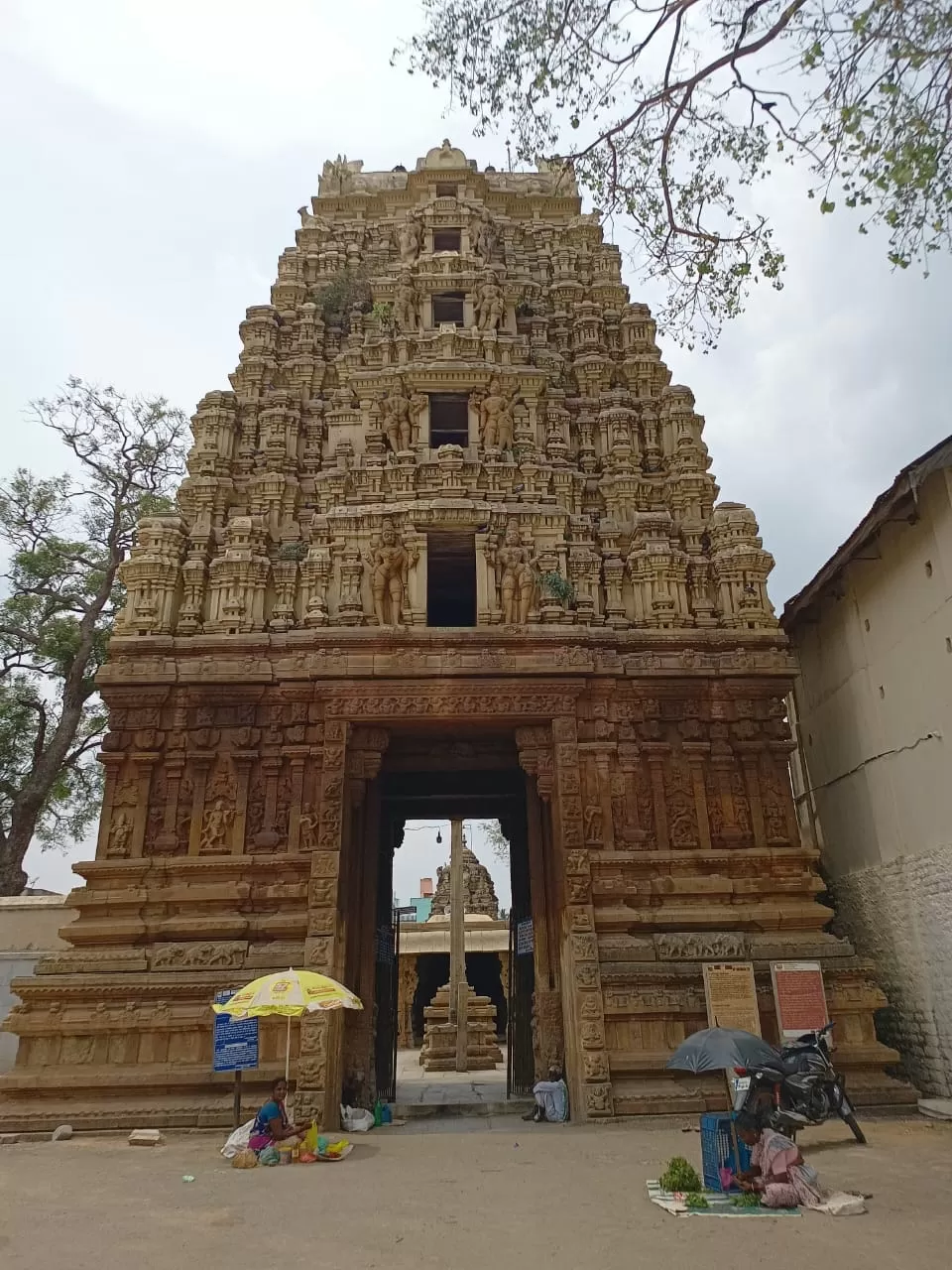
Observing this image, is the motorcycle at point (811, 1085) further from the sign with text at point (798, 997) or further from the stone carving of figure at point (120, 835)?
the stone carving of figure at point (120, 835)

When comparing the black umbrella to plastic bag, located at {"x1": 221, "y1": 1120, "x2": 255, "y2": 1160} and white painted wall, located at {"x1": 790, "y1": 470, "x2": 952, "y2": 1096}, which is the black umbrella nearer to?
plastic bag, located at {"x1": 221, "y1": 1120, "x2": 255, "y2": 1160}

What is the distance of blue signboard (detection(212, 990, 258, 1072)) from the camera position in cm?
1012

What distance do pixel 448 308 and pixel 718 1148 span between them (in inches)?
654

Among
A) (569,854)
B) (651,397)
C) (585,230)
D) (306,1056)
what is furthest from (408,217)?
(306,1056)

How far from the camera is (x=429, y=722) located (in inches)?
519

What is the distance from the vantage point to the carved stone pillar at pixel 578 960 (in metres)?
10.8

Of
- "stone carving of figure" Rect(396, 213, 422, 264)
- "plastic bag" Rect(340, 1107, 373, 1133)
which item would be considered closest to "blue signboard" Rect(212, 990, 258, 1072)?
Result: "plastic bag" Rect(340, 1107, 373, 1133)

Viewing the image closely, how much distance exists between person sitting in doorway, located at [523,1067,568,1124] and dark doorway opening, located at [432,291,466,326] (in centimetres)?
1459

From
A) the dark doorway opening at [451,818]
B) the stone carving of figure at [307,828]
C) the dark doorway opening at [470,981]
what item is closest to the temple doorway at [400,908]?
the dark doorway opening at [451,818]

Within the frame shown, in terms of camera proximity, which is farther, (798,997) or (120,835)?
(120,835)

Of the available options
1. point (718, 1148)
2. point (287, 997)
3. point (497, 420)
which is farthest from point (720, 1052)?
point (497, 420)

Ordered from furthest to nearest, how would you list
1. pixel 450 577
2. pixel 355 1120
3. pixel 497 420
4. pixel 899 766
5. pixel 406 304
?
1. pixel 406 304
2. pixel 450 577
3. pixel 497 420
4. pixel 899 766
5. pixel 355 1120

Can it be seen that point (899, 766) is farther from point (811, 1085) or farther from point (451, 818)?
point (451, 818)

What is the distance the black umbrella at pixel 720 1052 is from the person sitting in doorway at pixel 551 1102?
4545 mm
